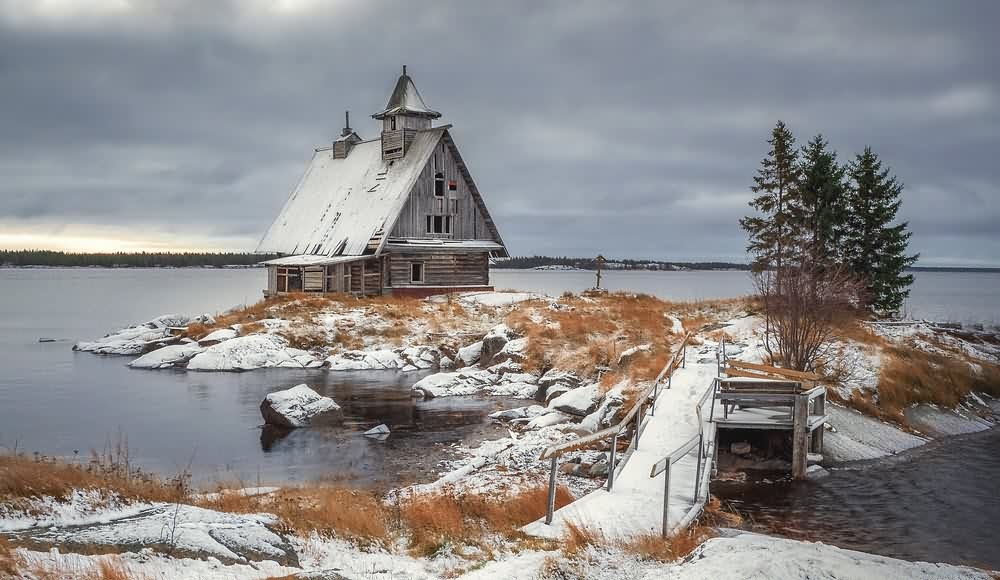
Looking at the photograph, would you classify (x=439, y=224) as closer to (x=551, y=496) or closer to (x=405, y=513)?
(x=405, y=513)

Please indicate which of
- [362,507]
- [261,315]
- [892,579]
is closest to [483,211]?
[261,315]

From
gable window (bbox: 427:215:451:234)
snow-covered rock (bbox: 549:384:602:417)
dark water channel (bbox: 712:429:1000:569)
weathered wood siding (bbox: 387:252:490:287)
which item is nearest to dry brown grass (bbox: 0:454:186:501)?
dark water channel (bbox: 712:429:1000:569)

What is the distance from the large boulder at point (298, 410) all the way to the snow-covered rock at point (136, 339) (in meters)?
19.5

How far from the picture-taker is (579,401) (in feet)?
77.8

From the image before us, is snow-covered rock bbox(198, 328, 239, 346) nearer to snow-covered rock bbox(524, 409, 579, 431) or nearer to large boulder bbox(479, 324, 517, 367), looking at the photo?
large boulder bbox(479, 324, 517, 367)

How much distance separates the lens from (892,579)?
9008 mm

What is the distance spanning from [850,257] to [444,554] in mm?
33053

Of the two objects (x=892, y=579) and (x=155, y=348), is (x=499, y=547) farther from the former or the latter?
(x=155, y=348)

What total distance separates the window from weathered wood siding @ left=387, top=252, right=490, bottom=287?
3942mm

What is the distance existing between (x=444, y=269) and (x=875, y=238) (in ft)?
81.6

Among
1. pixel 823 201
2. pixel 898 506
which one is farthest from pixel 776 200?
pixel 898 506

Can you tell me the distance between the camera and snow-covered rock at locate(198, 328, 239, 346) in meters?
37.8

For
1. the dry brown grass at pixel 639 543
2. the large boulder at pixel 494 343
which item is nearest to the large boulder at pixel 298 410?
the large boulder at pixel 494 343

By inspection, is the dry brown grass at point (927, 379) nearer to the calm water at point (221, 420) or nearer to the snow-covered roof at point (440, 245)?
the calm water at point (221, 420)
